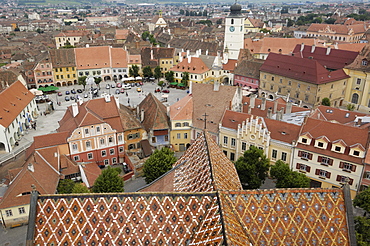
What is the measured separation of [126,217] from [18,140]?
52.0 metres

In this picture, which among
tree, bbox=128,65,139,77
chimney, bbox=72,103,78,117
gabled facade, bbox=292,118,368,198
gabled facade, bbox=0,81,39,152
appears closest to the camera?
gabled facade, bbox=292,118,368,198

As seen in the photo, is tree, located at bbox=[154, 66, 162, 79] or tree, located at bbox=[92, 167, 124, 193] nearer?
tree, located at bbox=[92, 167, 124, 193]

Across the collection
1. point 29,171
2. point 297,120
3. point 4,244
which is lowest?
point 4,244

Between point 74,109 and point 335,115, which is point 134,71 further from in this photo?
point 335,115

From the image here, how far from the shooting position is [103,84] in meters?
99.4

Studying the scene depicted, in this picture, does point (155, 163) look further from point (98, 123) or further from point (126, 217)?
point (126, 217)

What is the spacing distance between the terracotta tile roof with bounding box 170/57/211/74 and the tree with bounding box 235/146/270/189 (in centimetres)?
5632

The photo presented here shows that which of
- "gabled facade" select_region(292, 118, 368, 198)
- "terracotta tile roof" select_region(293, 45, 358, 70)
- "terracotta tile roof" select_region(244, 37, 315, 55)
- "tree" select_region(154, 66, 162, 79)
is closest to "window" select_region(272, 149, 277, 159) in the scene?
"gabled facade" select_region(292, 118, 368, 198)

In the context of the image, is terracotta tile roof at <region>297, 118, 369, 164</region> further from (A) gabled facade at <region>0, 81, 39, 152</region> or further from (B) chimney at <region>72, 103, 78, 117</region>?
(A) gabled facade at <region>0, 81, 39, 152</region>

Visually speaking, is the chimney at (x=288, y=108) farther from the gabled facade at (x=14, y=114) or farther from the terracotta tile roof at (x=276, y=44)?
the terracotta tile roof at (x=276, y=44)

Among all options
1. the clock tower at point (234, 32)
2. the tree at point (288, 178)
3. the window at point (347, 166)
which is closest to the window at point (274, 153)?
the tree at point (288, 178)

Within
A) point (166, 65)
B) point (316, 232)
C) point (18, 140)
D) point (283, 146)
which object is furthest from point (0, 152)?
point (166, 65)

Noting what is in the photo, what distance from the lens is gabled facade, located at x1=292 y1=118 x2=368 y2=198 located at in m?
38.5

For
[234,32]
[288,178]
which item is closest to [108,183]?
[288,178]
